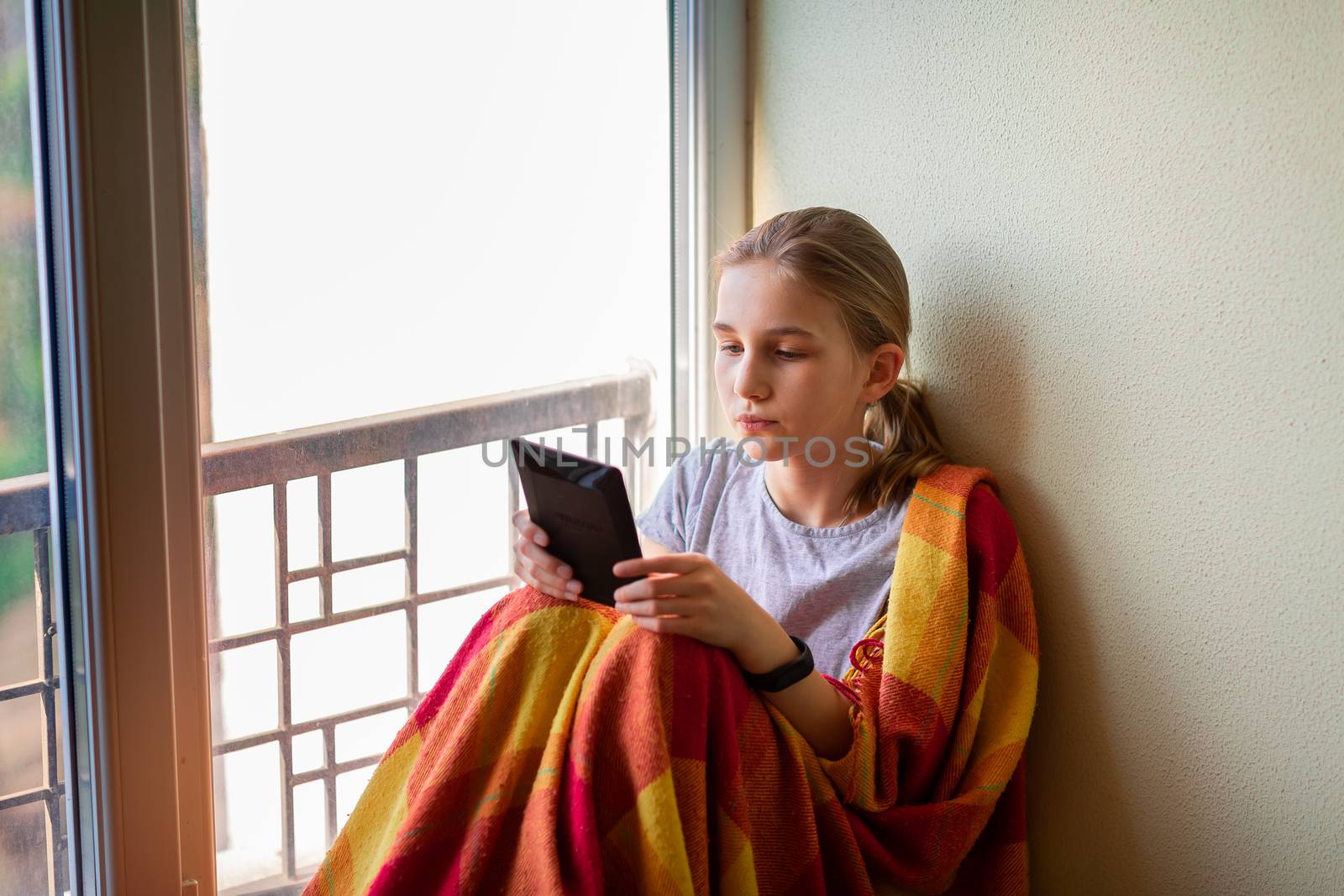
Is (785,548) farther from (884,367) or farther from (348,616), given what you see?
(348,616)

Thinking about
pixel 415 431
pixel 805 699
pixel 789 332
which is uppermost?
pixel 789 332

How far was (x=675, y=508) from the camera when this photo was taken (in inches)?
52.9

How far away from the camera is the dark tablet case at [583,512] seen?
0.93 metres

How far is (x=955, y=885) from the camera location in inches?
45.0

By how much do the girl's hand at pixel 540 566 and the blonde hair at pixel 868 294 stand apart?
35cm

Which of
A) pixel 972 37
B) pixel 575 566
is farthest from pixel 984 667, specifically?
pixel 972 37

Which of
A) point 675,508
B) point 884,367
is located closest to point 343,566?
point 675,508

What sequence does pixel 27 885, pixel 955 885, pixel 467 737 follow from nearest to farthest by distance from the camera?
1. pixel 467 737
2. pixel 27 885
3. pixel 955 885

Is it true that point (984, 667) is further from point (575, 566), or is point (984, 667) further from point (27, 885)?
point (27, 885)

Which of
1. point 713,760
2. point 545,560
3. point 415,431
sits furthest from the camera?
point 415,431

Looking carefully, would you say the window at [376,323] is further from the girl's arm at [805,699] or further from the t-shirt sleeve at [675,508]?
the girl's arm at [805,699]

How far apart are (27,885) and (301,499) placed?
1.46 feet

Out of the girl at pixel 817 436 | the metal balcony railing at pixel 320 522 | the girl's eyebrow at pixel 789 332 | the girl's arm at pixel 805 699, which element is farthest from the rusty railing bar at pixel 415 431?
the girl's arm at pixel 805 699

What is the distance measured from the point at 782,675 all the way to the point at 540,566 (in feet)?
0.82
